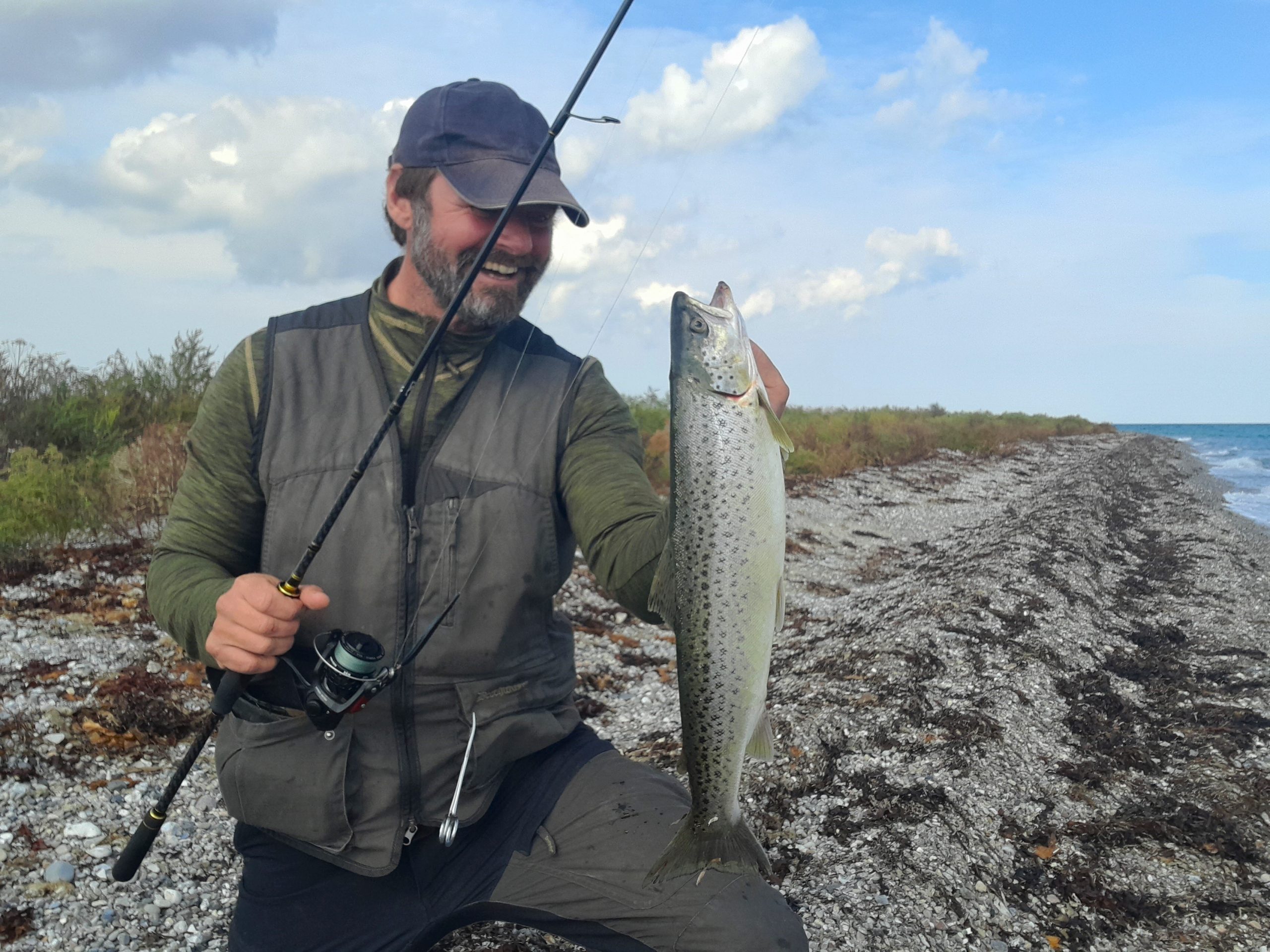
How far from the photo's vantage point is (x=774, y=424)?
7.31ft

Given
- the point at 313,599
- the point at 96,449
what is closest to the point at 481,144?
the point at 313,599

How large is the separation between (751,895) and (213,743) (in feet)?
12.3

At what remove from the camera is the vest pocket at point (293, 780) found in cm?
269

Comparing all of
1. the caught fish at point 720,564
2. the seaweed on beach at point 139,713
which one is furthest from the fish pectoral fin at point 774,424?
the seaweed on beach at point 139,713

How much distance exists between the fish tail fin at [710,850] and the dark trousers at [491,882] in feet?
0.64

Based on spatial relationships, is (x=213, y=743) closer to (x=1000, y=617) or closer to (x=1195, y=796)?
→ (x=1195, y=796)

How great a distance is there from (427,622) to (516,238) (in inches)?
53.9

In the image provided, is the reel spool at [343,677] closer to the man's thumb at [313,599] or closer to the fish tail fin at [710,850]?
the man's thumb at [313,599]

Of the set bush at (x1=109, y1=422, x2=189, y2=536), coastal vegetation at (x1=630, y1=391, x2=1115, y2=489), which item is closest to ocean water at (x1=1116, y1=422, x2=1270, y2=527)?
coastal vegetation at (x1=630, y1=391, x2=1115, y2=489)

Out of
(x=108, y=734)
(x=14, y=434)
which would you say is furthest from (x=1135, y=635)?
(x=14, y=434)

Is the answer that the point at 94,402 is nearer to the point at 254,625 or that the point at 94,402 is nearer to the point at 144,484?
the point at 144,484

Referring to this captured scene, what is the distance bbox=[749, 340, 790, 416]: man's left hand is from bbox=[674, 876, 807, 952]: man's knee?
4.40 ft

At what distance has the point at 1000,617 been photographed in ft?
25.3

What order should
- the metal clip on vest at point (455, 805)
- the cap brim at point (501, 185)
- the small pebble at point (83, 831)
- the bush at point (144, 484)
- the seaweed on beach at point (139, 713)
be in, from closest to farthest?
1. the metal clip on vest at point (455, 805)
2. the cap brim at point (501, 185)
3. the small pebble at point (83, 831)
4. the seaweed on beach at point (139, 713)
5. the bush at point (144, 484)
